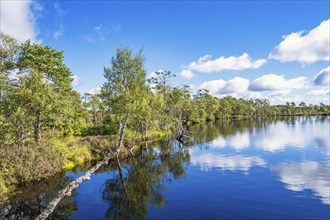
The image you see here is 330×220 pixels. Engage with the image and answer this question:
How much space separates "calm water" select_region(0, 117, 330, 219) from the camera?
67.9 feet

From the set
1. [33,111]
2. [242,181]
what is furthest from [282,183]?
[33,111]

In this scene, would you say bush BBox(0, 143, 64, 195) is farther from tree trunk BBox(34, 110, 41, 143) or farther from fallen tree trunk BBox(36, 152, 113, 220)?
fallen tree trunk BBox(36, 152, 113, 220)

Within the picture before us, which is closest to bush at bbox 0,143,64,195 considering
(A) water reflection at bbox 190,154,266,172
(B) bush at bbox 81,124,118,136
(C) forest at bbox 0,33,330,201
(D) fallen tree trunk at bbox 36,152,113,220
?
(C) forest at bbox 0,33,330,201

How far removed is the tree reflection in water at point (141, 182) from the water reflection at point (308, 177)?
44.4ft

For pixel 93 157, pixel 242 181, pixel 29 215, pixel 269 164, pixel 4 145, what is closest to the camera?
pixel 29 215

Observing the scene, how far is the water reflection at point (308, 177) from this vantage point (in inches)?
1024

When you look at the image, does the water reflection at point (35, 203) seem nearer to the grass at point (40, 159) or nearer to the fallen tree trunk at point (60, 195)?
the grass at point (40, 159)

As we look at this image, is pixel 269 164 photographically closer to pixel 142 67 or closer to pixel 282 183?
pixel 282 183

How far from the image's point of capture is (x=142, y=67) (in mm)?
39688

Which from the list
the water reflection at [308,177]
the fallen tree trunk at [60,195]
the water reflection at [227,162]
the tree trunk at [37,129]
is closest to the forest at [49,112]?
the tree trunk at [37,129]

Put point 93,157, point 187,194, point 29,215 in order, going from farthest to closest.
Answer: point 93,157
point 187,194
point 29,215

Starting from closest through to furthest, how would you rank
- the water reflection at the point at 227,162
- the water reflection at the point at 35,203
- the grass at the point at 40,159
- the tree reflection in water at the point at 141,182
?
the water reflection at the point at 35,203
the tree reflection in water at the point at 141,182
the grass at the point at 40,159
the water reflection at the point at 227,162

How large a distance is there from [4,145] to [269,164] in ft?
119

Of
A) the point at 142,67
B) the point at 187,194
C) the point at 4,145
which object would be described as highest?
the point at 142,67
